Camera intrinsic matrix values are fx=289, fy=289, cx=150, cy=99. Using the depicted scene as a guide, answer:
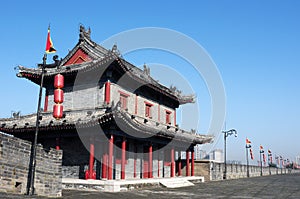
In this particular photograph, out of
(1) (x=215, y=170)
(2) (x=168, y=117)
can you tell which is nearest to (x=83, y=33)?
(2) (x=168, y=117)

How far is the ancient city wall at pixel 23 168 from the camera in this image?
11484 millimetres

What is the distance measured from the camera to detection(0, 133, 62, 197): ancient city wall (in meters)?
11.5

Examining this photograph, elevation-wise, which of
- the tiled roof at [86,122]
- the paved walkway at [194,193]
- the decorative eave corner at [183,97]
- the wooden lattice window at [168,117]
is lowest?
the paved walkway at [194,193]

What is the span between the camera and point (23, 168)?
1241cm

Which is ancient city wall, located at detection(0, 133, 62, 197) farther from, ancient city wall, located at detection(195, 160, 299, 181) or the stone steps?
ancient city wall, located at detection(195, 160, 299, 181)

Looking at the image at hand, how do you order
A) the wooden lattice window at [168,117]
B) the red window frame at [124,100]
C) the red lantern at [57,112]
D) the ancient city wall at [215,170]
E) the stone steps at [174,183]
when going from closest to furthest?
the red lantern at [57,112], the stone steps at [174,183], the red window frame at [124,100], the wooden lattice window at [168,117], the ancient city wall at [215,170]

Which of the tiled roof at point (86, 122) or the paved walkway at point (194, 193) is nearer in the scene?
the paved walkway at point (194, 193)

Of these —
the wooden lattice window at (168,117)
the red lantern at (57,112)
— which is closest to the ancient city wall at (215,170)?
the wooden lattice window at (168,117)

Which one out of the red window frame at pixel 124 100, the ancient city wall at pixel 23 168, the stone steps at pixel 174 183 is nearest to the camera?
the ancient city wall at pixel 23 168

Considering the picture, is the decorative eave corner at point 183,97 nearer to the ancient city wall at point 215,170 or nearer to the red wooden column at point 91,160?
the ancient city wall at point 215,170

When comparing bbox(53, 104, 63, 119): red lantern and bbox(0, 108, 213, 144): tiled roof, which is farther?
bbox(0, 108, 213, 144): tiled roof

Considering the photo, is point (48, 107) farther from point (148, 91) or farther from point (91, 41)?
point (148, 91)

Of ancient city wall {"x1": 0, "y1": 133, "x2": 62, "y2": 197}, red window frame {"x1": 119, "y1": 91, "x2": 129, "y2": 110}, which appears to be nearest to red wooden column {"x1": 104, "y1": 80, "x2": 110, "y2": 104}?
red window frame {"x1": 119, "y1": 91, "x2": 129, "y2": 110}

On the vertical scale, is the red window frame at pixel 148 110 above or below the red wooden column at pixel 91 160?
above
